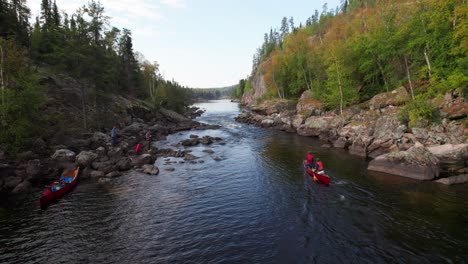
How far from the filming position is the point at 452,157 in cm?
2220

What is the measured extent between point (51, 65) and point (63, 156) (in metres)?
30.2

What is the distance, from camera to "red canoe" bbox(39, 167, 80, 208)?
58.3 feet

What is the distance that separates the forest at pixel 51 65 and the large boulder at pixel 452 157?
39.5 m

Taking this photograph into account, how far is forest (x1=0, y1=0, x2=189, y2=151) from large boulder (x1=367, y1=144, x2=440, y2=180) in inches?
1390

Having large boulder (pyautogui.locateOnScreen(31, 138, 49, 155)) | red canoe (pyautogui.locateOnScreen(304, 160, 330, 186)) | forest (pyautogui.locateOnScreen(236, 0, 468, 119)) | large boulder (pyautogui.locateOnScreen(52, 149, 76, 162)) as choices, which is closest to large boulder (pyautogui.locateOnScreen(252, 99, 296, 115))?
forest (pyautogui.locateOnScreen(236, 0, 468, 119))

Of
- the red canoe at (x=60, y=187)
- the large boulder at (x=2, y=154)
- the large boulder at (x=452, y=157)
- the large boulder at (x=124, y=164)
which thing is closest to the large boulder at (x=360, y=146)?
the large boulder at (x=452, y=157)

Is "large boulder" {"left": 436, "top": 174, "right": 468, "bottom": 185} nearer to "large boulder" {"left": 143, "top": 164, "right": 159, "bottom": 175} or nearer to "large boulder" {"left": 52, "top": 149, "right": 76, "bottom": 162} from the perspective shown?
"large boulder" {"left": 143, "top": 164, "right": 159, "bottom": 175}

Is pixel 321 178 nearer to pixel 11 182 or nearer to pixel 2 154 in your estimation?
pixel 11 182

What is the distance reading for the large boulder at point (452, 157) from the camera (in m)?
22.1

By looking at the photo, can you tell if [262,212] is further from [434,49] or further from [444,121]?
[434,49]

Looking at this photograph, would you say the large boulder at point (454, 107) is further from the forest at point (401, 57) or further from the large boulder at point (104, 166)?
the large boulder at point (104, 166)

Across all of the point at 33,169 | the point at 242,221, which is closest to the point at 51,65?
the point at 33,169

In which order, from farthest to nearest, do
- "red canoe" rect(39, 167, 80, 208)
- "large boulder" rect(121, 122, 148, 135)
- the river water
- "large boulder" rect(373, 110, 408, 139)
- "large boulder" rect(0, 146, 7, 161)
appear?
"large boulder" rect(121, 122, 148, 135) → "large boulder" rect(373, 110, 408, 139) → "large boulder" rect(0, 146, 7, 161) → "red canoe" rect(39, 167, 80, 208) → the river water

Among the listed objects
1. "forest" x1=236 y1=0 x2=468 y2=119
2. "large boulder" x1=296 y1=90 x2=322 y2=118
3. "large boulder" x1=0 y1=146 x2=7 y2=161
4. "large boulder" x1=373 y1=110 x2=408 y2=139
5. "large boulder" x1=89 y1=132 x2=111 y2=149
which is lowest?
"large boulder" x1=89 y1=132 x2=111 y2=149
